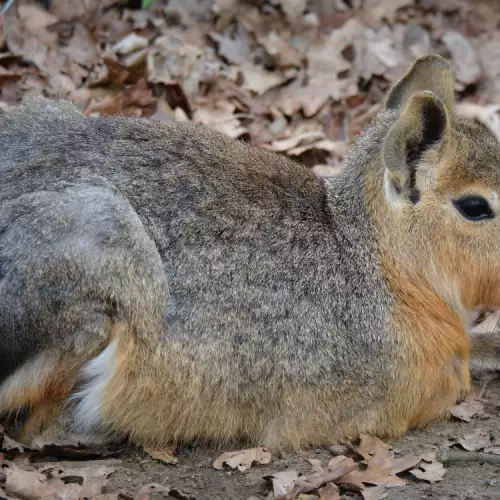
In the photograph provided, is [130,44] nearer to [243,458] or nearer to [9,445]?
[9,445]

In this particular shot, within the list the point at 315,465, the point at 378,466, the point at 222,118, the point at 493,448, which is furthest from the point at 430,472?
the point at 222,118

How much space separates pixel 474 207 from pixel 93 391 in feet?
7.84

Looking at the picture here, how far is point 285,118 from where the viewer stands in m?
9.14

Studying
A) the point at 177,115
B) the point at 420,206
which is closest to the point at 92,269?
the point at 420,206

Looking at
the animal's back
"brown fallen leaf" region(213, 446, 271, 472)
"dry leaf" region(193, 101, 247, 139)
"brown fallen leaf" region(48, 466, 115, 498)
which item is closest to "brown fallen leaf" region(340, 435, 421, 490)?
the animal's back

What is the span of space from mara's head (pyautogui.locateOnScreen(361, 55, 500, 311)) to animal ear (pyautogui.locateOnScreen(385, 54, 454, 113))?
0.50 meters

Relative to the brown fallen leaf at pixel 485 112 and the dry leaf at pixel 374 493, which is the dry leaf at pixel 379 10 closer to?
the brown fallen leaf at pixel 485 112

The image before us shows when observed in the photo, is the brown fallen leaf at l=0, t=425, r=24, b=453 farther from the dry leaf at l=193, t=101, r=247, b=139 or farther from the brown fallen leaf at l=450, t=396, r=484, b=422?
the dry leaf at l=193, t=101, r=247, b=139

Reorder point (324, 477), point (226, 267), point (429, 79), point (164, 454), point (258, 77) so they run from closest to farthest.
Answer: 1. point (324, 477)
2. point (226, 267)
3. point (164, 454)
4. point (429, 79)
5. point (258, 77)

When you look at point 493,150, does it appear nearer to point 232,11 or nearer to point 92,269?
point 92,269

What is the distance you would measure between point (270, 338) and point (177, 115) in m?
3.90

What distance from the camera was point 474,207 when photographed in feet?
17.3

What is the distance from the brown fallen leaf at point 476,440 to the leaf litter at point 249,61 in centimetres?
338

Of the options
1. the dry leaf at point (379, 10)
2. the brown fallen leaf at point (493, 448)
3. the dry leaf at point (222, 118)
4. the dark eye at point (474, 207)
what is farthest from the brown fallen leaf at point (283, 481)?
the dry leaf at point (379, 10)
